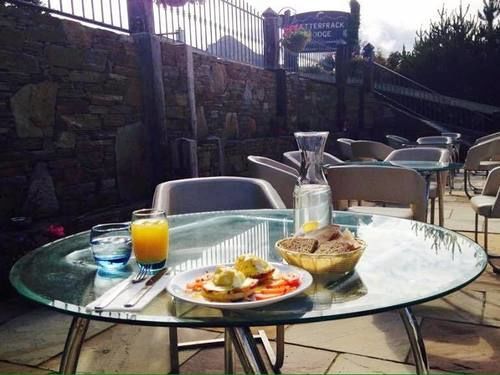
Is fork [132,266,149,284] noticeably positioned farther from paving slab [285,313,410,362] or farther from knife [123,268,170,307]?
paving slab [285,313,410,362]

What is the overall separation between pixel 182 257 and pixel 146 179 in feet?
9.18

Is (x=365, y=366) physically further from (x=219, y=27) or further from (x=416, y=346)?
(x=219, y=27)

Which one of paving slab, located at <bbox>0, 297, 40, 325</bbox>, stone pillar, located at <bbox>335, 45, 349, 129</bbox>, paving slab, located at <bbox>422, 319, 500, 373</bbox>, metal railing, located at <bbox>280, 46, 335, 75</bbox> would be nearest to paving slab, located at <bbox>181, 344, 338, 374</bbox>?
paving slab, located at <bbox>422, 319, 500, 373</bbox>

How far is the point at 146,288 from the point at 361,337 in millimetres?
1328

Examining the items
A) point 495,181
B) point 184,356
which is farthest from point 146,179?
point 495,181

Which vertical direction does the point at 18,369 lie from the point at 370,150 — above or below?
below

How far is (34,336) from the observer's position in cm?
207

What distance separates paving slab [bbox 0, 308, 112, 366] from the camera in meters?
1.90

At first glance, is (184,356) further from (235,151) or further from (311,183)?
(235,151)

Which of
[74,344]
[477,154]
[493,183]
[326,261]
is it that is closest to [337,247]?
[326,261]

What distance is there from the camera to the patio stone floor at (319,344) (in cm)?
176

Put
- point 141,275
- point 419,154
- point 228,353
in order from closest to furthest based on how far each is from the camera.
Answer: point 141,275
point 228,353
point 419,154

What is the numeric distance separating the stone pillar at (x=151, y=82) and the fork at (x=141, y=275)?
9.57 ft

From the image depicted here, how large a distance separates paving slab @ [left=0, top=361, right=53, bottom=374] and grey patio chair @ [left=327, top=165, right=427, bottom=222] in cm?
154
